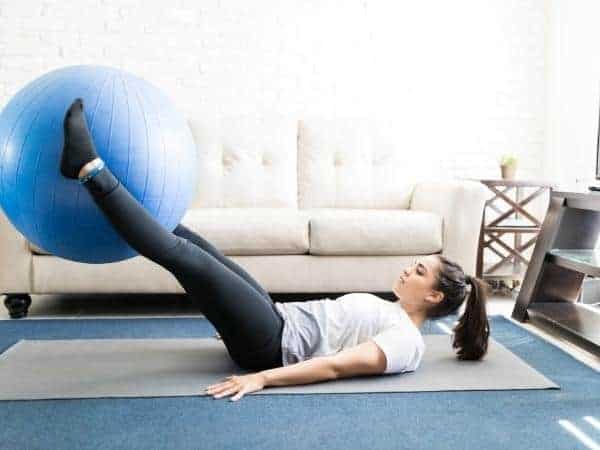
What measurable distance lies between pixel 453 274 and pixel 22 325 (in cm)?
180

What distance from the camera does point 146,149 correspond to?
1699mm

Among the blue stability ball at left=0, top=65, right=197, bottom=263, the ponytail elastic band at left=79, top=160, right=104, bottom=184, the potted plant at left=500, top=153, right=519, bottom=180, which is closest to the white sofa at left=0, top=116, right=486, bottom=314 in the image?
the potted plant at left=500, top=153, right=519, bottom=180

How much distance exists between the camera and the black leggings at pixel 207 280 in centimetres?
165

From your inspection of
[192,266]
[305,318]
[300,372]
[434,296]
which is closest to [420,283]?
[434,296]

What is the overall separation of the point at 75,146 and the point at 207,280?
0.54 m

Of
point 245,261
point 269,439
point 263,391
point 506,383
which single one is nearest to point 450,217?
point 245,261

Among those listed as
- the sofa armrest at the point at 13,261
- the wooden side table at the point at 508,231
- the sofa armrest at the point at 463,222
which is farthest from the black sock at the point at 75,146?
the wooden side table at the point at 508,231

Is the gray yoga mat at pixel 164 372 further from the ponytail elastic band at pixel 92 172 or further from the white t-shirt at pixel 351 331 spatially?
the ponytail elastic band at pixel 92 172

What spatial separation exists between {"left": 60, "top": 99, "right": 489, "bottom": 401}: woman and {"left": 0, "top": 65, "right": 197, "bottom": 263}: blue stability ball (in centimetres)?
5

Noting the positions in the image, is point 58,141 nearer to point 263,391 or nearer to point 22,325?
point 263,391

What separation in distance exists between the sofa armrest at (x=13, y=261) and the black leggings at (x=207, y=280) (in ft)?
4.53

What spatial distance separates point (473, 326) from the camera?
2.27 metres

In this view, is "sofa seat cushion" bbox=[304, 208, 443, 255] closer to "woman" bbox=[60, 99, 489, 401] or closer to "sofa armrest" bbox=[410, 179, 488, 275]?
"sofa armrest" bbox=[410, 179, 488, 275]

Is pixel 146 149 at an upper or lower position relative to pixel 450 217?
upper
